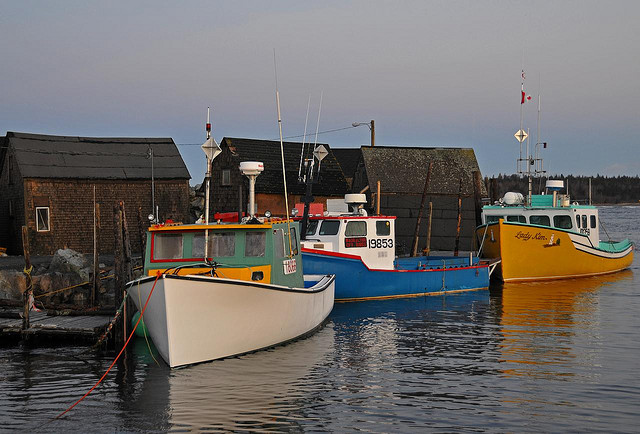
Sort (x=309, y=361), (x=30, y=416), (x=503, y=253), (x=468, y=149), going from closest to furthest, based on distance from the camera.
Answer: (x=30, y=416) < (x=309, y=361) < (x=503, y=253) < (x=468, y=149)

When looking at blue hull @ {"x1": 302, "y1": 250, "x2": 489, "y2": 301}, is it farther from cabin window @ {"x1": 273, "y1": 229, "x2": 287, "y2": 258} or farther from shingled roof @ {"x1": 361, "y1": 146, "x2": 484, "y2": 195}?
shingled roof @ {"x1": 361, "y1": 146, "x2": 484, "y2": 195}

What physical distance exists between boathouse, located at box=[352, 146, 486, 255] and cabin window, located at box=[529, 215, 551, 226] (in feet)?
21.3

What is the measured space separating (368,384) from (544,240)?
18939 mm

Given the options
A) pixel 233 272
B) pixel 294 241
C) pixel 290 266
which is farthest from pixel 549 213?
pixel 233 272

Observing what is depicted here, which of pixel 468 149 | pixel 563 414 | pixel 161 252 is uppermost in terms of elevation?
pixel 468 149

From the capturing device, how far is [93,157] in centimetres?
3672

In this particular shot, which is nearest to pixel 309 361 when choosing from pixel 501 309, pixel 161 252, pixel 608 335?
pixel 161 252

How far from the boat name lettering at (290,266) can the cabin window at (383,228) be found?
313 inches

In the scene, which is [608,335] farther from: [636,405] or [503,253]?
[503,253]

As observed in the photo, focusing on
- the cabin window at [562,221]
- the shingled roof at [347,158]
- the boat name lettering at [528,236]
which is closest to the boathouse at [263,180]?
the cabin window at [562,221]

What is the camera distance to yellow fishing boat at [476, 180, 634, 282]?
3077 centimetres

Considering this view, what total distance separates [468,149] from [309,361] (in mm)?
30661

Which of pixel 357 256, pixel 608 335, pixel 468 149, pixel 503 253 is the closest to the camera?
pixel 608 335

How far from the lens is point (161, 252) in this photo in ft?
51.9
